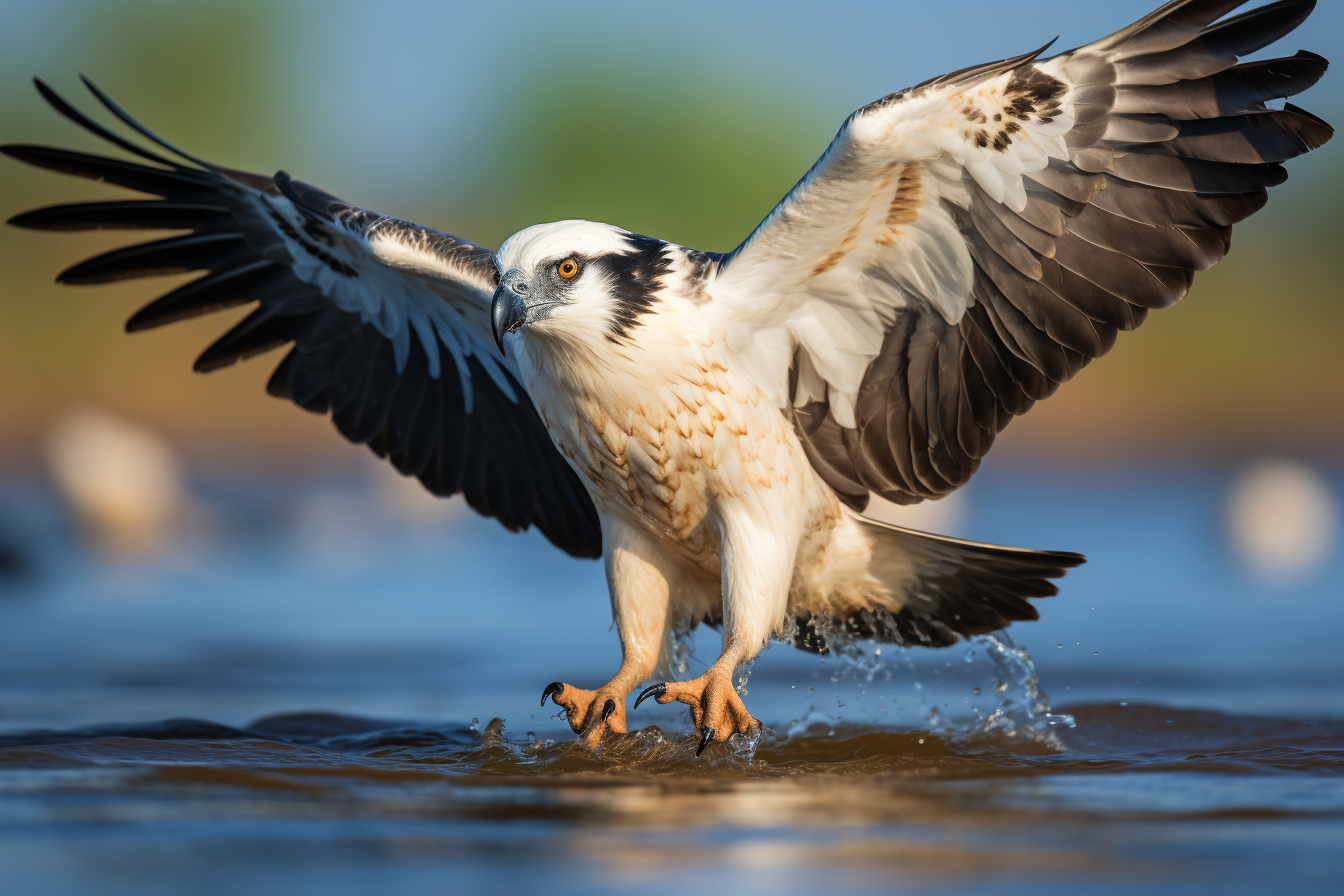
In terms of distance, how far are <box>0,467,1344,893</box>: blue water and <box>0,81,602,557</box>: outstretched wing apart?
1.09m

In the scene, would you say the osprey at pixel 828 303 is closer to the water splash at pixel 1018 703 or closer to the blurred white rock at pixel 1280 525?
the water splash at pixel 1018 703

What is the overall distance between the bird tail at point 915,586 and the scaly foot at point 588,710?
108 cm

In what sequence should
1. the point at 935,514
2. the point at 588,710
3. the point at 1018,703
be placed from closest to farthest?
1. the point at 588,710
2. the point at 1018,703
3. the point at 935,514

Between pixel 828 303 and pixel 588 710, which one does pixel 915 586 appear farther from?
pixel 588 710

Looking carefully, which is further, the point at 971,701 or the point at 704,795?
the point at 971,701

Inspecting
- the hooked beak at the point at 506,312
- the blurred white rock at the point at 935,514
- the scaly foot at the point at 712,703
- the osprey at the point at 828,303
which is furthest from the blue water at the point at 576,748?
the hooked beak at the point at 506,312

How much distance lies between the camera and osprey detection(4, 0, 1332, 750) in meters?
4.92

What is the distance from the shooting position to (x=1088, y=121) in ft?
16.2

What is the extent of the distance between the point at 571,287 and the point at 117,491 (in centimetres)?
882

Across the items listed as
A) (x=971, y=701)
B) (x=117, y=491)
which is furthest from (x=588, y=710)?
(x=117, y=491)

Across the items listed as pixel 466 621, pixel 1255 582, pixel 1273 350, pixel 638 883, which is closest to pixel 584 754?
pixel 638 883

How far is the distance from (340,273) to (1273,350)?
59.1 ft

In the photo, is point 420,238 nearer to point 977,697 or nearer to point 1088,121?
point 1088,121

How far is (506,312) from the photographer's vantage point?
511 centimetres
